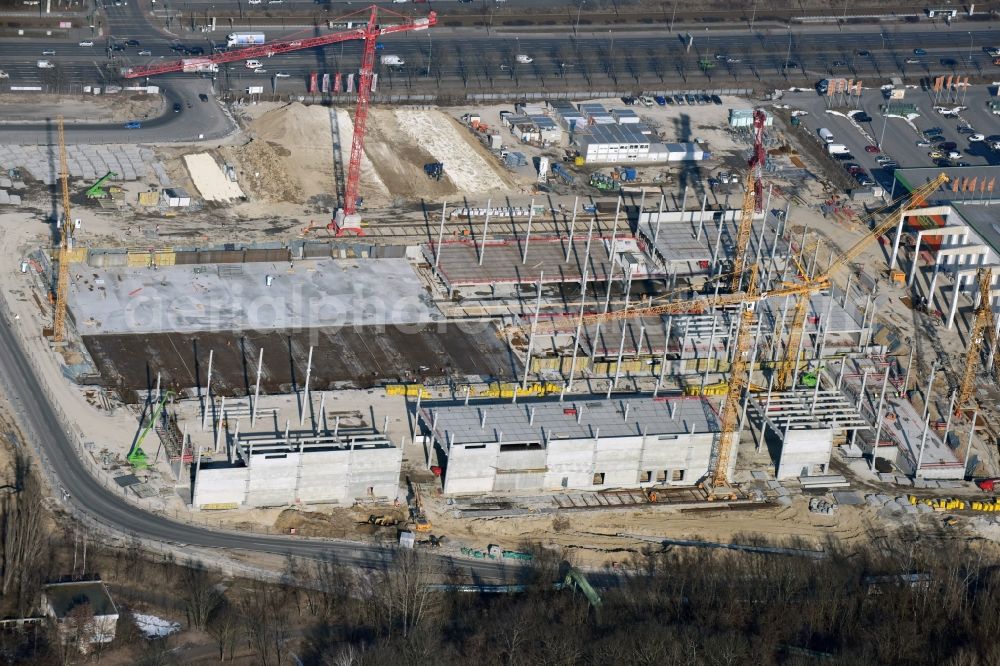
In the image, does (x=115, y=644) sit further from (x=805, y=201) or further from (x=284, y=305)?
(x=805, y=201)

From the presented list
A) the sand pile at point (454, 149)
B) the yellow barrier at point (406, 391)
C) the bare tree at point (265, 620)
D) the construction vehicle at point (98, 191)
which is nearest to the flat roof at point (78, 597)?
the bare tree at point (265, 620)

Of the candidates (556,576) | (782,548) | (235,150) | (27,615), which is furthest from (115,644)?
(235,150)

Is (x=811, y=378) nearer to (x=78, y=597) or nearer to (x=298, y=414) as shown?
(x=298, y=414)

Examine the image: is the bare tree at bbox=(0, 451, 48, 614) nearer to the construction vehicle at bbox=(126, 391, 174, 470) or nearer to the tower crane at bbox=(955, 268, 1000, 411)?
the construction vehicle at bbox=(126, 391, 174, 470)

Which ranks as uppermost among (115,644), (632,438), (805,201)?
(805,201)

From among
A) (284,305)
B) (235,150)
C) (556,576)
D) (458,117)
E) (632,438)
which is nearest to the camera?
(556,576)

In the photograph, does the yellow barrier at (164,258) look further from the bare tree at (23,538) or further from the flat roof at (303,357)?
the bare tree at (23,538)
